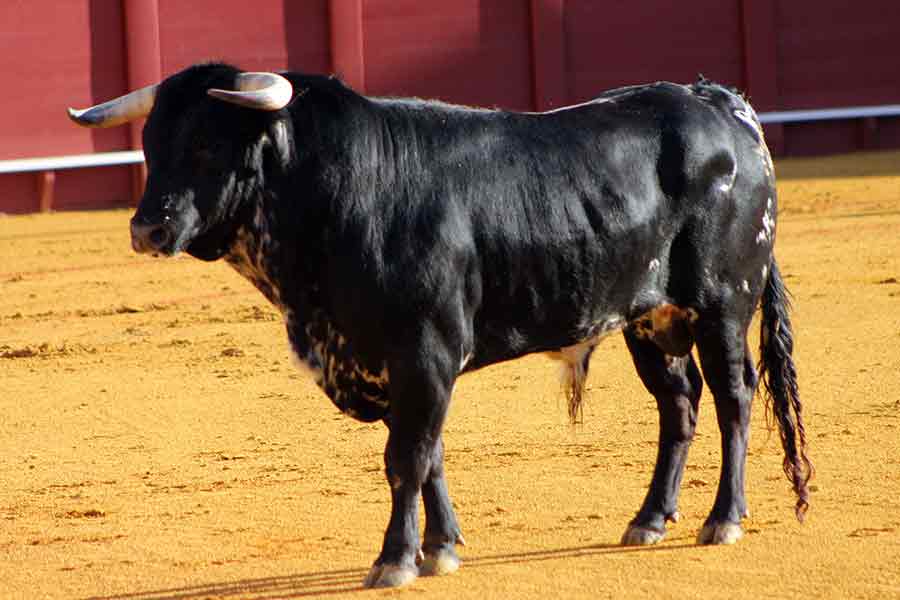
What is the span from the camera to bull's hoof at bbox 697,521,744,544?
4.44m

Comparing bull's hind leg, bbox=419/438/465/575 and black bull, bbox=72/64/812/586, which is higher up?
black bull, bbox=72/64/812/586

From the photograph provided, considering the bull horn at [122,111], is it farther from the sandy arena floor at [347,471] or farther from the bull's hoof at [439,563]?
the bull's hoof at [439,563]

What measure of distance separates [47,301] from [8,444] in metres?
3.31

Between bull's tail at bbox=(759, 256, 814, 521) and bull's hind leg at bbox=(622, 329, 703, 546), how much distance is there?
203mm

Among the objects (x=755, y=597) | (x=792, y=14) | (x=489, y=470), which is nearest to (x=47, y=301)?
(x=489, y=470)

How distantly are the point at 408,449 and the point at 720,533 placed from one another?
895 millimetres

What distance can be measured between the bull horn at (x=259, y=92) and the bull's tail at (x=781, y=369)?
1.53 meters

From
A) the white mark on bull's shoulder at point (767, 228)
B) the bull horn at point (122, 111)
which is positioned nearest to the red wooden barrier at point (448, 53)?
the bull horn at point (122, 111)

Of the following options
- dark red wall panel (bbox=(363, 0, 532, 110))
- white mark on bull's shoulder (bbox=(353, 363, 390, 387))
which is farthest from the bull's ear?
Answer: dark red wall panel (bbox=(363, 0, 532, 110))

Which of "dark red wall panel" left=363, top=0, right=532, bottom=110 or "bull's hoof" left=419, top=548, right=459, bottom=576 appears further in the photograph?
"dark red wall panel" left=363, top=0, right=532, bottom=110

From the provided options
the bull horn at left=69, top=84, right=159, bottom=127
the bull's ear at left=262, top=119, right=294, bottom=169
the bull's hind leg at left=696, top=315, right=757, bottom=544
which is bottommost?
the bull's hind leg at left=696, top=315, right=757, bottom=544

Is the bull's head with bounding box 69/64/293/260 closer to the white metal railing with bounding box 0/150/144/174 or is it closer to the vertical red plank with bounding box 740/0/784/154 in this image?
the white metal railing with bounding box 0/150/144/174

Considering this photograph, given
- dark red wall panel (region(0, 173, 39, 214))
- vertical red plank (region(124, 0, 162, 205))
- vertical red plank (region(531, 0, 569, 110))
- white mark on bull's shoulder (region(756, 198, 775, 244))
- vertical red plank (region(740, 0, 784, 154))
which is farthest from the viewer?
vertical red plank (region(740, 0, 784, 154))

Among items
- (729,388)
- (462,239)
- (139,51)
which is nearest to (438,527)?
(462,239)
